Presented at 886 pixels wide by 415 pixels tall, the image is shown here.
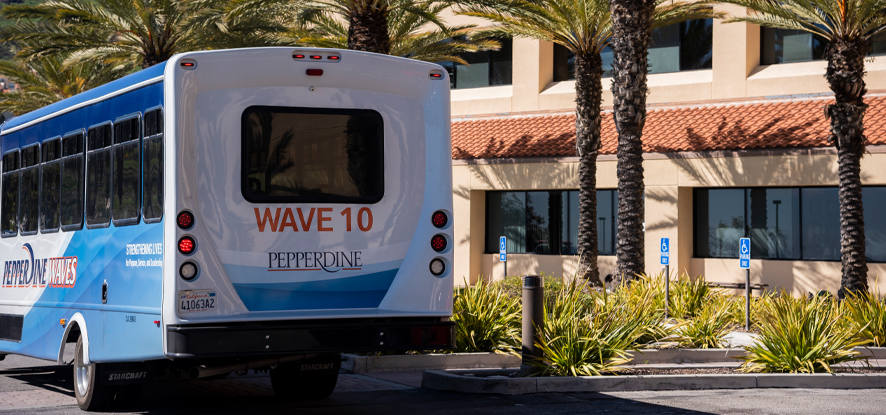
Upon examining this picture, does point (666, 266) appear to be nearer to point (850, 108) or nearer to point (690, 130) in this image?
point (850, 108)

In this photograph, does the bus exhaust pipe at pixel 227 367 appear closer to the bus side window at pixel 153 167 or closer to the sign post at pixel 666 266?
the bus side window at pixel 153 167

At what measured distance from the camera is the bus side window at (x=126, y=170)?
8281 millimetres

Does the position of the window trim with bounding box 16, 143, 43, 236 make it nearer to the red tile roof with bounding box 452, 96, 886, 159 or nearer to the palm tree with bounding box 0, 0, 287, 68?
the palm tree with bounding box 0, 0, 287, 68

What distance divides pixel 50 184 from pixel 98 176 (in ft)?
4.55

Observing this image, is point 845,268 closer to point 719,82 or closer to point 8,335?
point 719,82

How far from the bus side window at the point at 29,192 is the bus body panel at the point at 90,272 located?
115mm

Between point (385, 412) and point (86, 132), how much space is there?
3865 millimetres

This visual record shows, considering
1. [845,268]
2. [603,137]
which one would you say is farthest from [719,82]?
[845,268]

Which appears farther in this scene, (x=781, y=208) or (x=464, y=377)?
(x=781, y=208)

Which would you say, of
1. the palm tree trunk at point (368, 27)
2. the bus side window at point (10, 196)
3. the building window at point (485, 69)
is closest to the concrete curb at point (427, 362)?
the bus side window at point (10, 196)

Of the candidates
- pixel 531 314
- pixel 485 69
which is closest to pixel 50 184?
pixel 531 314

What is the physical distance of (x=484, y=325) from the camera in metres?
12.5

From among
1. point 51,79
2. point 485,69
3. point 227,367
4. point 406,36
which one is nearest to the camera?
point 227,367

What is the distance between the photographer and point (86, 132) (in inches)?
365
